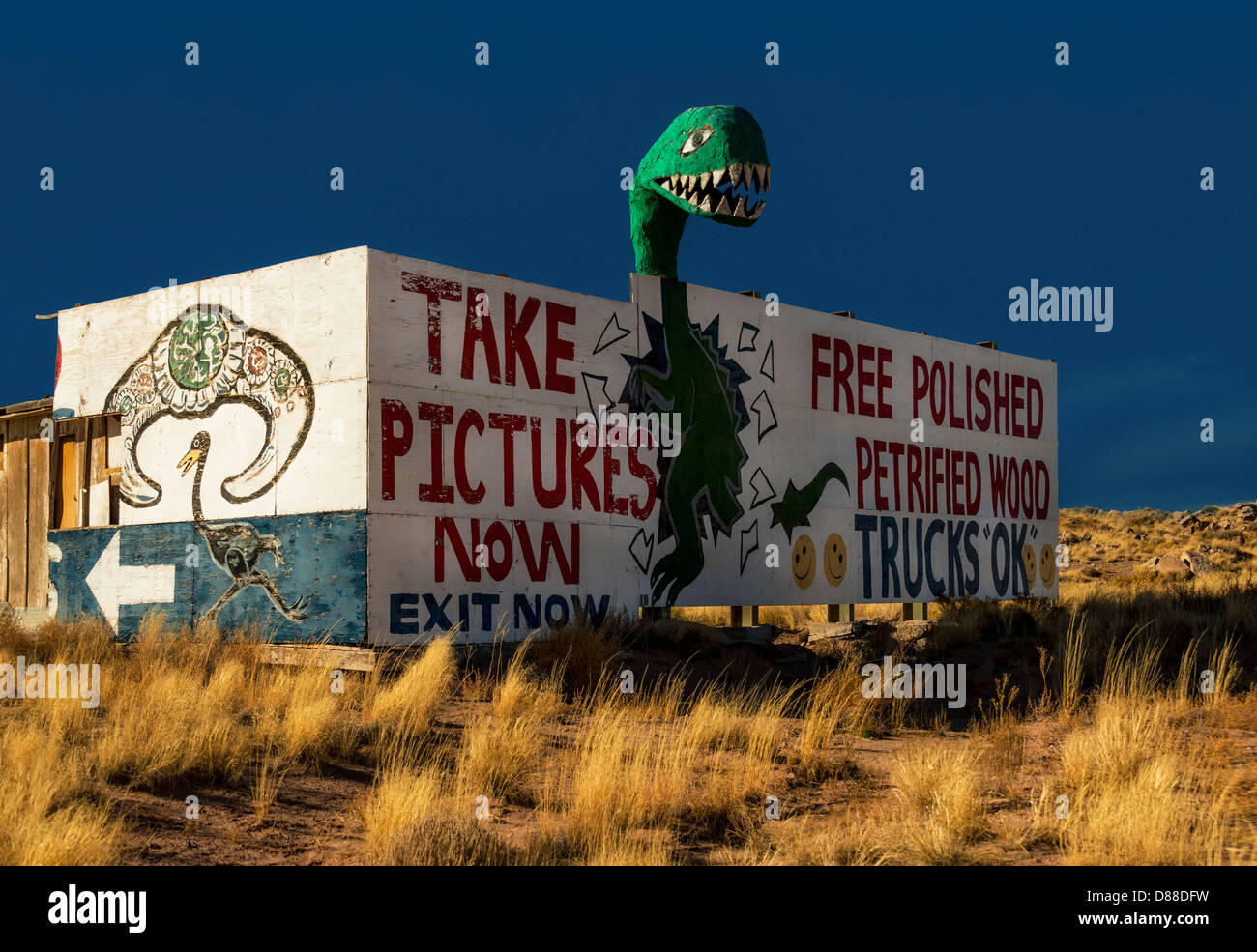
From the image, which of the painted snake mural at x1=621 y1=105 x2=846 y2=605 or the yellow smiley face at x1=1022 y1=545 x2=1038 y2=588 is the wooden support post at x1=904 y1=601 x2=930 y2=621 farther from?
the painted snake mural at x1=621 y1=105 x2=846 y2=605

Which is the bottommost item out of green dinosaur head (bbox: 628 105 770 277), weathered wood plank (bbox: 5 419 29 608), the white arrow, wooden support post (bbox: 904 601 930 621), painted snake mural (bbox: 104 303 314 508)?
wooden support post (bbox: 904 601 930 621)

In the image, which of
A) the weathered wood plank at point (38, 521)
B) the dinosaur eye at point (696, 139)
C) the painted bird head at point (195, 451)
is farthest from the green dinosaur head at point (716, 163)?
the weathered wood plank at point (38, 521)

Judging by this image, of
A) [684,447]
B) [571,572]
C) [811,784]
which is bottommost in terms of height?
[811,784]

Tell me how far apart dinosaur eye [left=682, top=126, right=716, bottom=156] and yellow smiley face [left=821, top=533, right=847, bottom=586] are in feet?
23.9

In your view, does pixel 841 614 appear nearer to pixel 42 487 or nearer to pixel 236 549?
pixel 236 549

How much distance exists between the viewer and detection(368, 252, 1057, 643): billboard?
15820mm

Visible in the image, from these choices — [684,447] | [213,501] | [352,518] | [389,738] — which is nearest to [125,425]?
[213,501]

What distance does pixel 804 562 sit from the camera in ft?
70.5

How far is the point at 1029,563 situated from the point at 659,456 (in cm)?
1219

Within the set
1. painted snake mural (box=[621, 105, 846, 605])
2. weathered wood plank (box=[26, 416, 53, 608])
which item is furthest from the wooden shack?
painted snake mural (box=[621, 105, 846, 605])

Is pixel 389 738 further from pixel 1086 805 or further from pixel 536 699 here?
pixel 1086 805

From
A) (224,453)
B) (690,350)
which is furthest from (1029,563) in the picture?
(224,453)

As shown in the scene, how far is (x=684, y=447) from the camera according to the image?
19250 millimetres

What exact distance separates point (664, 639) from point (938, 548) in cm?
955
